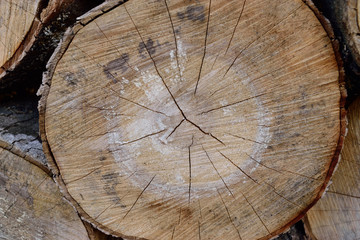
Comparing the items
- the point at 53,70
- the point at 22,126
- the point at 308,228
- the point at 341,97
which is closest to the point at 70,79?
the point at 53,70

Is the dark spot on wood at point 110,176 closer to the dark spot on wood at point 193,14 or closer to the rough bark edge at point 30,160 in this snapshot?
the rough bark edge at point 30,160

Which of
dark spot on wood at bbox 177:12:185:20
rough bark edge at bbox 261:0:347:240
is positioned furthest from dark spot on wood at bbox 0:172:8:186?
rough bark edge at bbox 261:0:347:240

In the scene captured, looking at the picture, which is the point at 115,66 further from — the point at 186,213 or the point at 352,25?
the point at 352,25

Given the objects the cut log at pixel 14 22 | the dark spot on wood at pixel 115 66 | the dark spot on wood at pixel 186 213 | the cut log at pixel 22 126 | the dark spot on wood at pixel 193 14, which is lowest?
the dark spot on wood at pixel 186 213

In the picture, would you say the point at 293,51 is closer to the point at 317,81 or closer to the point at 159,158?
the point at 317,81

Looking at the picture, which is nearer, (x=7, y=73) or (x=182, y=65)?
(x=182, y=65)

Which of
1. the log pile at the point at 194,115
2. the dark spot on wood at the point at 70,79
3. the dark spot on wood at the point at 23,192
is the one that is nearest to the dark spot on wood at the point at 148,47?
the log pile at the point at 194,115

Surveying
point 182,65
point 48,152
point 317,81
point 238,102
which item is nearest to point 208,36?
point 182,65
